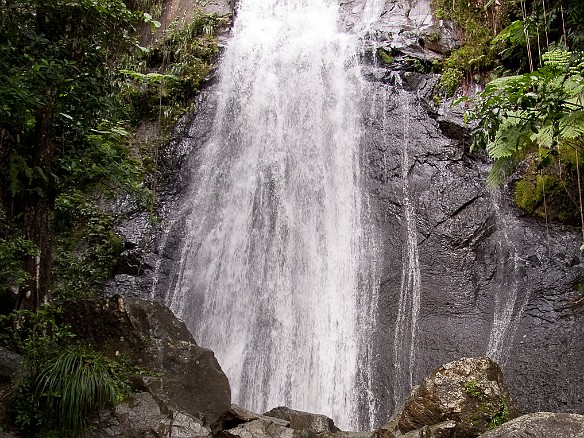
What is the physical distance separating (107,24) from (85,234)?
504 cm

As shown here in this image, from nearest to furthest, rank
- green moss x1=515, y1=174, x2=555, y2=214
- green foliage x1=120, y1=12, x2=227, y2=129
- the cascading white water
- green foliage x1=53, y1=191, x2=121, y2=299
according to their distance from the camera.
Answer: the cascading white water < green moss x1=515, y1=174, x2=555, y2=214 < green foliage x1=53, y1=191, x2=121, y2=299 < green foliage x1=120, y1=12, x2=227, y2=129

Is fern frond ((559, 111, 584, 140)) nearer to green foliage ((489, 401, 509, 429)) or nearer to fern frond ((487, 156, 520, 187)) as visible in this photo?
fern frond ((487, 156, 520, 187))

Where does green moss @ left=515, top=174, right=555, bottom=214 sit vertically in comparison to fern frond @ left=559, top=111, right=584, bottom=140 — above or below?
above

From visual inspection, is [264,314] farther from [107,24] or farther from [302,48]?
[302,48]

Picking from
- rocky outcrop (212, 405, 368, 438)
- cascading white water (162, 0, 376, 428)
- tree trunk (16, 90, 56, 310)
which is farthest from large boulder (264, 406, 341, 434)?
tree trunk (16, 90, 56, 310)

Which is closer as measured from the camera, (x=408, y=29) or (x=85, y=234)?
(x=85, y=234)

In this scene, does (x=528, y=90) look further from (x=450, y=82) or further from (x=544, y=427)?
(x=544, y=427)

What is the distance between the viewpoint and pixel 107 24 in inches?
255

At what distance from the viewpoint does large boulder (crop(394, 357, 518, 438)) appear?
5.01 m

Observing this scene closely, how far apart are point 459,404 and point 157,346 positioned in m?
3.41

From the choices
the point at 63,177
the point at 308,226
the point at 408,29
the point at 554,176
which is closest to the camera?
the point at 63,177

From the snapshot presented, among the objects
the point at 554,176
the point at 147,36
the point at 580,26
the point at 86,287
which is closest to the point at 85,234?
the point at 86,287

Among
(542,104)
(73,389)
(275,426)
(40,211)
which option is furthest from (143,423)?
(542,104)

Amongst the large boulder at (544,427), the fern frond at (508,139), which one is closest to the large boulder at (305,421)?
the large boulder at (544,427)
